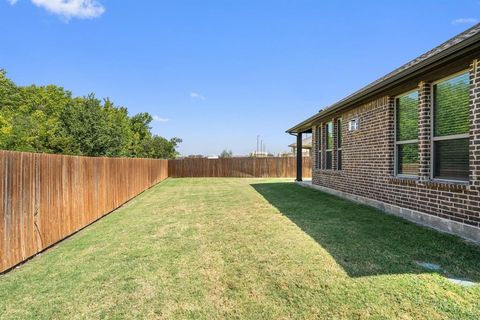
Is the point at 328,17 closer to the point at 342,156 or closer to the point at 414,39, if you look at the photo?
the point at 414,39

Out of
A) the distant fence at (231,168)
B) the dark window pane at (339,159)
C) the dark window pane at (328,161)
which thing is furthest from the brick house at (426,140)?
the distant fence at (231,168)

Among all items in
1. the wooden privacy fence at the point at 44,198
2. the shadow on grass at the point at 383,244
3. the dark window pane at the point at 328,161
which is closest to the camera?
the shadow on grass at the point at 383,244

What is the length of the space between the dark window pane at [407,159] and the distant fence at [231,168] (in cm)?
1963

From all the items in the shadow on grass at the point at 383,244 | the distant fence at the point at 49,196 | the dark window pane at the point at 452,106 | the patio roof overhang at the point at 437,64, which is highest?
the patio roof overhang at the point at 437,64

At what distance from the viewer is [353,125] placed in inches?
352

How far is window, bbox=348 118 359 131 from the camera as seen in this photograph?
8691 millimetres

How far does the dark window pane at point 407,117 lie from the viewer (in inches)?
240

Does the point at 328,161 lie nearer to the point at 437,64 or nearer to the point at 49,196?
the point at 437,64

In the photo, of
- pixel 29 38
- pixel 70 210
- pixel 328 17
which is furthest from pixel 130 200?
pixel 29 38

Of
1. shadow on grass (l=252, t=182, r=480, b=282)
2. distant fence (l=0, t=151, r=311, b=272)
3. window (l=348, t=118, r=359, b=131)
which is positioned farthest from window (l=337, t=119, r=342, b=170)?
distant fence (l=0, t=151, r=311, b=272)

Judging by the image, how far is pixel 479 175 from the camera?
14.0 ft

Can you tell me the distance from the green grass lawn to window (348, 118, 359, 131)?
3.29m

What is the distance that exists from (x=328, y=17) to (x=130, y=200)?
10771 millimetres

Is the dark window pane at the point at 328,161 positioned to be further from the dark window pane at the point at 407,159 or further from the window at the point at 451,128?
the window at the point at 451,128
